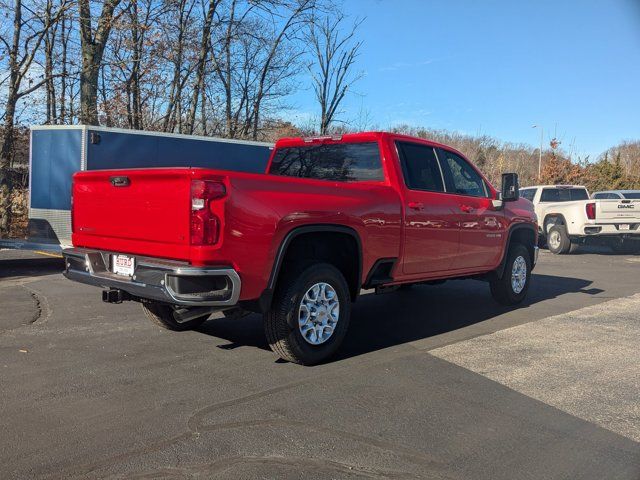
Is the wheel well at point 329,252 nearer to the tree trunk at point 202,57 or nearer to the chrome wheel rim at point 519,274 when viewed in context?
the chrome wheel rim at point 519,274

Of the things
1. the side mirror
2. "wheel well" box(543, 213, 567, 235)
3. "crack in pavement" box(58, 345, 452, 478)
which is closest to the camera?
"crack in pavement" box(58, 345, 452, 478)

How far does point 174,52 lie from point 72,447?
646 inches

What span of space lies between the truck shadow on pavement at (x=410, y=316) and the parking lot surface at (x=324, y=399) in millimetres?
46

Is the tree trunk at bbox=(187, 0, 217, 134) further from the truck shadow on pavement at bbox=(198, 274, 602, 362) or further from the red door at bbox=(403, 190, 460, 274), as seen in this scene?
the red door at bbox=(403, 190, 460, 274)

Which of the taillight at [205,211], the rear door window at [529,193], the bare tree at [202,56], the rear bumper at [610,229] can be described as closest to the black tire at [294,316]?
the taillight at [205,211]

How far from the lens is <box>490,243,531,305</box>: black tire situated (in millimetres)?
7570

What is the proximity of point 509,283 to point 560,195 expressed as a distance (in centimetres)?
1073

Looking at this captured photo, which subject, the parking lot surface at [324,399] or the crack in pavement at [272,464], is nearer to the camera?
the crack in pavement at [272,464]

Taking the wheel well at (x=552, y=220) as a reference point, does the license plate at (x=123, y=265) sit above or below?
below

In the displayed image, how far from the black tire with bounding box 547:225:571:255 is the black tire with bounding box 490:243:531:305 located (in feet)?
28.7

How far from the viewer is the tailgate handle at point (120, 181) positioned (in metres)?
4.57

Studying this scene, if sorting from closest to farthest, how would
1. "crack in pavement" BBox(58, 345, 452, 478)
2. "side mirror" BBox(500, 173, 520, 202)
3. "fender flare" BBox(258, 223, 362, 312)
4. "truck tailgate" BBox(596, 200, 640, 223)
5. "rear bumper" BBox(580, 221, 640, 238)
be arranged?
"crack in pavement" BBox(58, 345, 452, 478), "fender flare" BBox(258, 223, 362, 312), "side mirror" BBox(500, 173, 520, 202), "truck tailgate" BBox(596, 200, 640, 223), "rear bumper" BBox(580, 221, 640, 238)

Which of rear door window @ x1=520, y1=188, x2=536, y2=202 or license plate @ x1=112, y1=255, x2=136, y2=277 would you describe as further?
rear door window @ x1=520, y1=188, x2=536, y2=202

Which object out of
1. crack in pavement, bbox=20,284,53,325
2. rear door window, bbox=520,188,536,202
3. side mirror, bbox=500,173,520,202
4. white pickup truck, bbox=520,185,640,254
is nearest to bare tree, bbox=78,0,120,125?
crack in pavement, bbox=20,284,53,325
